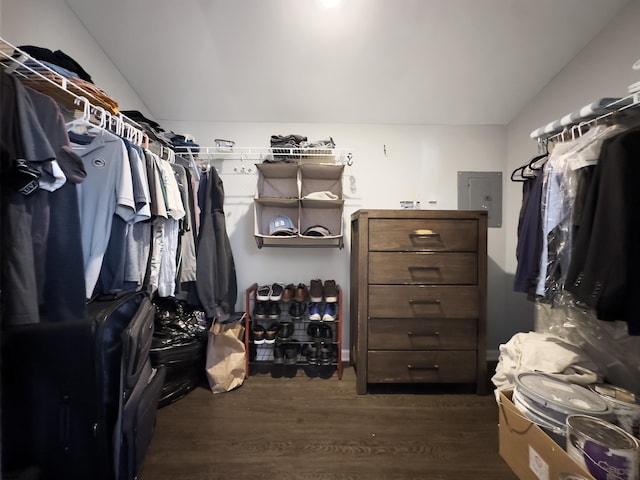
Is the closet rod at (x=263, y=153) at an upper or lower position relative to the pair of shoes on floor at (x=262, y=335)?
upper

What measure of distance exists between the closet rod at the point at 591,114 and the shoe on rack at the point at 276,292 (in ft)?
6.21

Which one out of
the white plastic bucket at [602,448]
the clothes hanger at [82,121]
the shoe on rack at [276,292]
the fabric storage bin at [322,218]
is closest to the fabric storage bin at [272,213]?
the fabric storage bin at [322,218]

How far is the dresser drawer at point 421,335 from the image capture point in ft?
4.85

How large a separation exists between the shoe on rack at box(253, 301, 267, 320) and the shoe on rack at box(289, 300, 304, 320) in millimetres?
198

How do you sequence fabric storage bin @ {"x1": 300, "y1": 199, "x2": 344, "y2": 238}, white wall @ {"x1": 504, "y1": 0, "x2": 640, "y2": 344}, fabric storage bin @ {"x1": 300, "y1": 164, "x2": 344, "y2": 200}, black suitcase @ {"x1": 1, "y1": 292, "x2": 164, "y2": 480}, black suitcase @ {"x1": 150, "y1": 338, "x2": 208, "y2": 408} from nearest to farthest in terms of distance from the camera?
black suitcase @ {"x1": 1, "y1": 292, "x2": 164, "y2": 480} < white wall @ {"x1": 504, "y1": 0, "x2": 640, "y2": 344} < black suitcase @ {"x1": 150, "y1": 338, "x2": 208, "y2": 408} < fabric storage bin @ {"x1": 300, "y1": 164, "x2": 344, "y2": 200} < fabric storage bin @ {"x1": 300, "y1": 199, "x2": 344, "y2": 238}

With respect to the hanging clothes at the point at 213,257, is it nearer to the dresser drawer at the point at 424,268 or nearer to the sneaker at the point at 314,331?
the sneaker at the point at 314,331

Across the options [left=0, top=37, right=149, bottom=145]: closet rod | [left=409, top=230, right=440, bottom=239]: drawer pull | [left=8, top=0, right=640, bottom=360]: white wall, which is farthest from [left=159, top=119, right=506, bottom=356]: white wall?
[left=0, top=37, right=149, bottom=145]: closet rod

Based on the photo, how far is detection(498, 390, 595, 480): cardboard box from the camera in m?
0.76

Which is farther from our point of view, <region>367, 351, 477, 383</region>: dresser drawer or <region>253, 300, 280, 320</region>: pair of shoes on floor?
<region>253, 300, 280, 320</region>: pair of shoes on floor

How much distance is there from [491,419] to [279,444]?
47.6 inches

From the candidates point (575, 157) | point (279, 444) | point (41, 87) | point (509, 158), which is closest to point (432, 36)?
point (575, 157)

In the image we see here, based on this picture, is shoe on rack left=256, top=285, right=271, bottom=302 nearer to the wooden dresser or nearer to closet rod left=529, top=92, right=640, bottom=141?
the wooden dresser

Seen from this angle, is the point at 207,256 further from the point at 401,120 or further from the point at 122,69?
the point at 401,120

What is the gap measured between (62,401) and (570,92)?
Result: 303 centimetres
